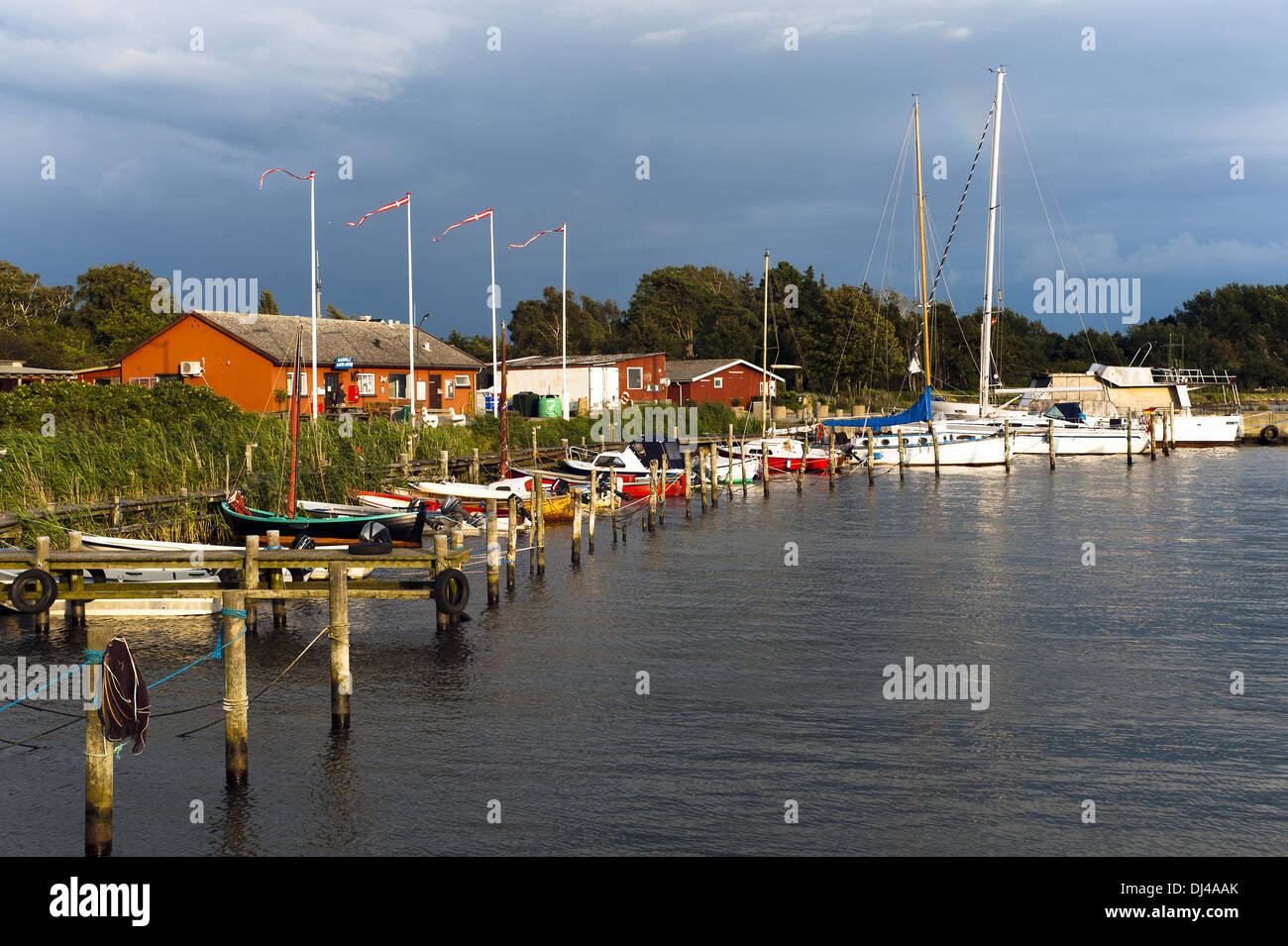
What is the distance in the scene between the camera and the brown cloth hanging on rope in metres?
10.8

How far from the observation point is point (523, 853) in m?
11.8

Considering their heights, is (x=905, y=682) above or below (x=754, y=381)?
below

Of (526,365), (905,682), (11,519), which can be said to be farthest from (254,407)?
(905,682)

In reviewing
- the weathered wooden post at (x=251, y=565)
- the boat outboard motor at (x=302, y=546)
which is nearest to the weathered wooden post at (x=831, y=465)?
the boat outboard motor at (x=302, y=546)

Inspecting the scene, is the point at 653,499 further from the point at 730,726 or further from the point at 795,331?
the point at 795,331

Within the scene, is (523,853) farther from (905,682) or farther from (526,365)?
(526,365)

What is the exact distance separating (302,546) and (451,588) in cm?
840

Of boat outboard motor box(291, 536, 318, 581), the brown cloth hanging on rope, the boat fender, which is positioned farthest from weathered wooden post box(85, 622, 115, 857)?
boat outboard motor box(291, 536, 318, 581)

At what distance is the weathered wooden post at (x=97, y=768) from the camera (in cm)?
1051

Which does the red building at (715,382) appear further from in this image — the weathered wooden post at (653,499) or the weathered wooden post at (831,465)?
the weathered wooden post at (653,499)

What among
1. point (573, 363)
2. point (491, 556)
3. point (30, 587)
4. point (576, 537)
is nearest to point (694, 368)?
point (573, 363)

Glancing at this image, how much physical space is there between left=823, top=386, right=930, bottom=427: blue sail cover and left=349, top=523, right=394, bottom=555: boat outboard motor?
41272mm

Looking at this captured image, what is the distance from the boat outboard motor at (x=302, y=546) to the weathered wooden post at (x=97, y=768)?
39.6ft
